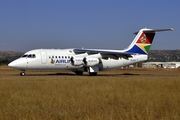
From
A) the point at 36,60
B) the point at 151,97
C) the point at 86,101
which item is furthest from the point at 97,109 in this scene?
the point at 36,60

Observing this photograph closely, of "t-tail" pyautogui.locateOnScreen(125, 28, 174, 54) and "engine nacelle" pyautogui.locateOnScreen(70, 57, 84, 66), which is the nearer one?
"engine nacelle" pyautogui.locateOnScreen(70, 57, 84, 66)

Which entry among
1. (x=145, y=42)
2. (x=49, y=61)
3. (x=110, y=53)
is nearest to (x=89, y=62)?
(x=110, y=53)

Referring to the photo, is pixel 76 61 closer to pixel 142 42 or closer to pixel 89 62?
pixel 89 62

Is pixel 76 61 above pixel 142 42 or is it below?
below

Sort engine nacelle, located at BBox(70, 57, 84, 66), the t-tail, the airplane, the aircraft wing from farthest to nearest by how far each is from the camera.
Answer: the t-tail
the aircraft wing
engine nacelle, located at BBox(70, 57, 84, 66)
the airplane

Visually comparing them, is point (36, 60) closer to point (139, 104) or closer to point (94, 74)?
point (94, 74)

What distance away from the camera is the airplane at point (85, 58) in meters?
39.1

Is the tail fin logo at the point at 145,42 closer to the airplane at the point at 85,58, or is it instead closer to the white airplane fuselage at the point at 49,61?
the airplane at the point at 85,58

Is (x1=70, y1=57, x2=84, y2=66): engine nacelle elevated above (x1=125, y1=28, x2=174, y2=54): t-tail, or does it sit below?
below

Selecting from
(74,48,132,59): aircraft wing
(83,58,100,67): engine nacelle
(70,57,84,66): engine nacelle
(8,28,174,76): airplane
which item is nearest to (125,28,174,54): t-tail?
(8,28,174,76): airplane

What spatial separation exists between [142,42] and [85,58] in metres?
9.01

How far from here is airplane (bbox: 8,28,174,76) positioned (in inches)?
1538

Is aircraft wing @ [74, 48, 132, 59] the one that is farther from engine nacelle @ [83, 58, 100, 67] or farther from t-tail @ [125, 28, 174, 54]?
t-tail @ [125, 28, 174, 54]

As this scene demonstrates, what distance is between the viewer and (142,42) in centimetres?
4562
